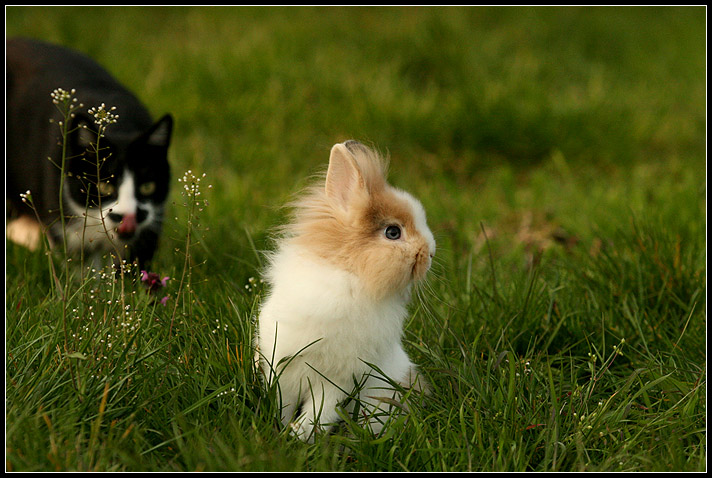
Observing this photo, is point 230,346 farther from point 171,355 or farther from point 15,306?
point 15,306

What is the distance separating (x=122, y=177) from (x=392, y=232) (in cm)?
160

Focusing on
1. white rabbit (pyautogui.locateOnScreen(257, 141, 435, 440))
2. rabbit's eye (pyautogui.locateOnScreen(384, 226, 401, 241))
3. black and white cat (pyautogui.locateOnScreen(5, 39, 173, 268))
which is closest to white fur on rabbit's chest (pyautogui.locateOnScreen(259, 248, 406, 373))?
white rabbit (pyautogui.locateOnScreen(257, 141, 435, 440))

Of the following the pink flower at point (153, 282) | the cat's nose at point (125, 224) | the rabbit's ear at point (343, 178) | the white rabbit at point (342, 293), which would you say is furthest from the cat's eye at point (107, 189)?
the rabbit's ear at point (343, 178)

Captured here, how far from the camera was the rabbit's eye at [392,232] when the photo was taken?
2.39 meters

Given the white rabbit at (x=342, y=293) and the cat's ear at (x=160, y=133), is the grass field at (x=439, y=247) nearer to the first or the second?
the white rabbit at (x=342, y=293)

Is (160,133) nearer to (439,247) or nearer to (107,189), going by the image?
(107,189)

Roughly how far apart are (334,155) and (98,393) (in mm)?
1070

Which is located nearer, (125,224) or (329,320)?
(329,320)

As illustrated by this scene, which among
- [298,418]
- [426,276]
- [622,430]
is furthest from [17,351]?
[622,430]

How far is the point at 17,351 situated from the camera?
2410 millimetres

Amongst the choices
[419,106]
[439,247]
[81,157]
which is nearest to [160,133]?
[81,157]

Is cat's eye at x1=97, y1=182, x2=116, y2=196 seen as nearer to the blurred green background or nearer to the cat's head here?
the cat's head

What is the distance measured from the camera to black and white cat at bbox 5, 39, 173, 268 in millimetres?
3387

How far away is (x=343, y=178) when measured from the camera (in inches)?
96.2
